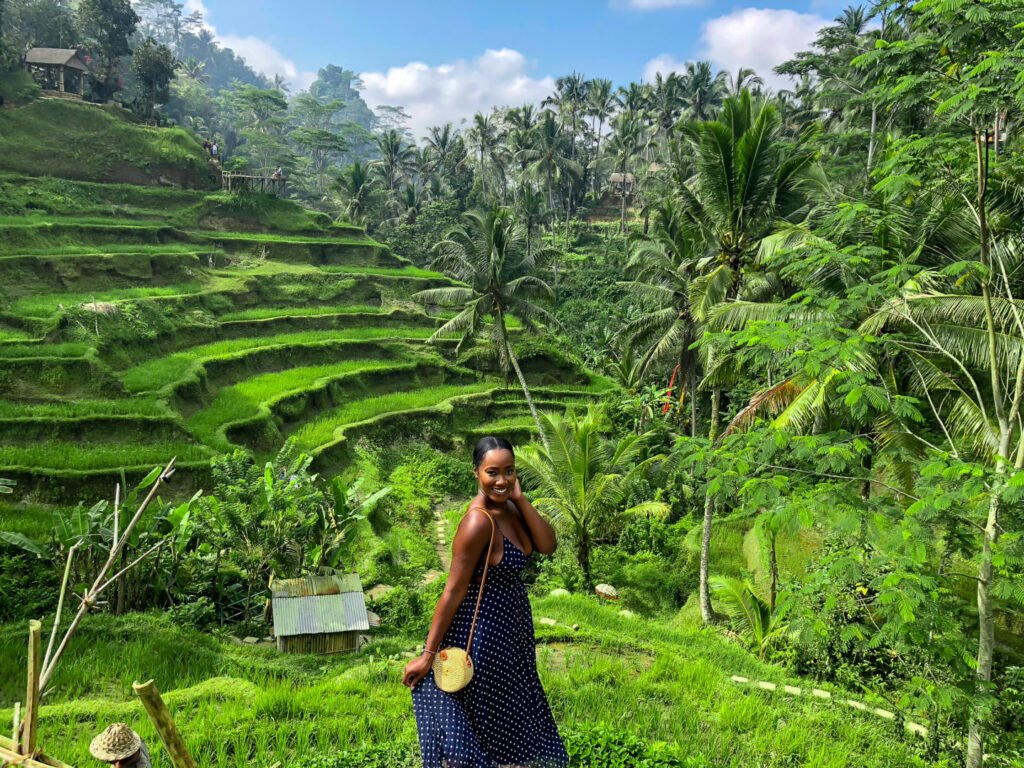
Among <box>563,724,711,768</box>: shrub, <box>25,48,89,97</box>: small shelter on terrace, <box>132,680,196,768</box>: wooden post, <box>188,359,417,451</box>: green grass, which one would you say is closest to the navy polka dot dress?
<box>563,724,711,768</box>: shrub

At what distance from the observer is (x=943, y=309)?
7090 millimetres

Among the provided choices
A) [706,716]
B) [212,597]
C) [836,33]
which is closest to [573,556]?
[212,597]

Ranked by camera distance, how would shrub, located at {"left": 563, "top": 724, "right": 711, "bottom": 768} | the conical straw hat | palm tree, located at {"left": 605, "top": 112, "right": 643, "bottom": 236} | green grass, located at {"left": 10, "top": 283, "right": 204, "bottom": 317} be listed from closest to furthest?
the conical straw hat < shrub, located at {"left": 563, "top": 724, "right": 711, "bottom": 768} < green grass, located at {"left": 10, "top": 283, "right": 204, "bottom": 317} < palm tree, located at {"left": 605, "top": 112, "right": 643, "bottom": 236}

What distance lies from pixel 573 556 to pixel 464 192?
112 ft

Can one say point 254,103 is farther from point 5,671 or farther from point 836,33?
point 5,671

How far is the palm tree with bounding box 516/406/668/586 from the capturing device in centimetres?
1292

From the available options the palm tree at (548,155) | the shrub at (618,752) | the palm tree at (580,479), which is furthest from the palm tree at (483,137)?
the shrub at (618,752)

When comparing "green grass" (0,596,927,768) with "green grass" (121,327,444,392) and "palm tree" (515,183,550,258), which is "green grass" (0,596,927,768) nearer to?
"green grass" (121,327,444,392)

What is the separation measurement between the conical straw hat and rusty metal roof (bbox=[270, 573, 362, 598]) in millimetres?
5087

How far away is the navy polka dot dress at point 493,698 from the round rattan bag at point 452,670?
2.2 inches

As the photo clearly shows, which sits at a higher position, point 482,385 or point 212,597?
point 482,385

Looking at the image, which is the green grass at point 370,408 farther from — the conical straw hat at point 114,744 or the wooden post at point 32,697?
the wooden post at point 32,697

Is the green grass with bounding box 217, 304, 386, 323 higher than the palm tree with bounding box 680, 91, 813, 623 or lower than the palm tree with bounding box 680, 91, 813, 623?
lower

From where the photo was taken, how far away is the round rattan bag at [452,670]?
3.37 m
